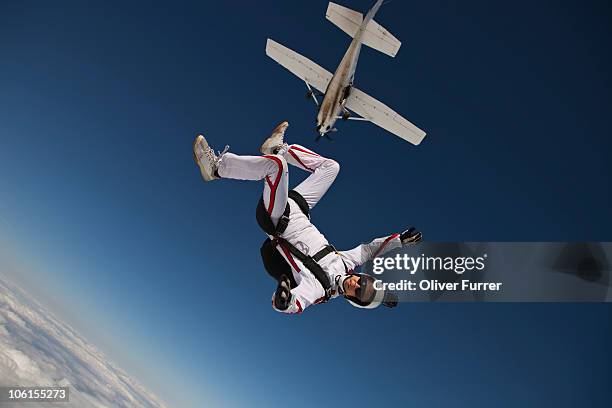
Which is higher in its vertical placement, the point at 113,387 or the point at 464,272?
the point at 464,272

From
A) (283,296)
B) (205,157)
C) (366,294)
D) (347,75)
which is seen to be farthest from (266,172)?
(347,75)

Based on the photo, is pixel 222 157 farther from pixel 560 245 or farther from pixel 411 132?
pixel 411 132

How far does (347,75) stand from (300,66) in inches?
90.2

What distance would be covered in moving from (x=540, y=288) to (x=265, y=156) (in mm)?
5727

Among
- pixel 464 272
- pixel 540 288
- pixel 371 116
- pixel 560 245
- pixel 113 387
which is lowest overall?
pixel 113 387

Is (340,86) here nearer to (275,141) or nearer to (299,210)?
(299,210)

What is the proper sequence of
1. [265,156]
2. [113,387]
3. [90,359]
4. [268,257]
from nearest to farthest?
[265,156]
[268,257]
[113,387]
[90,359]

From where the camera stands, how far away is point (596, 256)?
7180 mm

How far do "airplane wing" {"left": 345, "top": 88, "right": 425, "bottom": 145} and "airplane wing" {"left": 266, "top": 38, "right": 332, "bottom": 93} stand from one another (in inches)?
47.8

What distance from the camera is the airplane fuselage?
11898 millimetres

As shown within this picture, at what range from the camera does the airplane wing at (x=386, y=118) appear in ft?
44.8

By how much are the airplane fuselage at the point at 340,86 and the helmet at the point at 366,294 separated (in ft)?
30.1

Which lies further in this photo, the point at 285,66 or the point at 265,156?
the point at 285,66

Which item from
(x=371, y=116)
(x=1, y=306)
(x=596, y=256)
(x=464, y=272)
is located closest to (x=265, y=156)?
(x=464, y=272)
